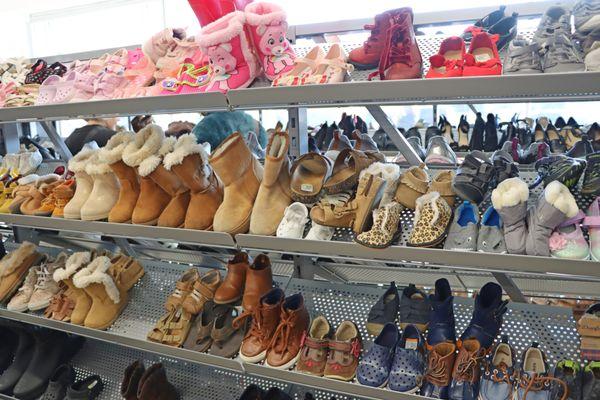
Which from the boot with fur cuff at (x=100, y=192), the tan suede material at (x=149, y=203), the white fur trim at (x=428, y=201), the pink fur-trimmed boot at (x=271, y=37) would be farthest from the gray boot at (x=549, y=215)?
the boot with fur cuff at (x=100, y=192)

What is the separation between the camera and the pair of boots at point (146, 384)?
192cm

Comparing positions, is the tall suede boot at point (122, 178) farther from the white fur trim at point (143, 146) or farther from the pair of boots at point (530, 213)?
the pair of boots at point (530, 213)

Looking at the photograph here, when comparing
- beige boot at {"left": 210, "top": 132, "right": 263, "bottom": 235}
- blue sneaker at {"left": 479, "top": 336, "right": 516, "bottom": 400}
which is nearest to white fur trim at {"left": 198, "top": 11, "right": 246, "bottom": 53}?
beige boot at {"left": 210, "top": 132, "right": 263, "bottom": 235}

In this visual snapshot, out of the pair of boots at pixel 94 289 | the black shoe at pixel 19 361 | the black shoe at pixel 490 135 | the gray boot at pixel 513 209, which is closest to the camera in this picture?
the gray boot at pixel 513 209

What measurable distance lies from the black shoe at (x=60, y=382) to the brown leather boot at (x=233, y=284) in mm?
915

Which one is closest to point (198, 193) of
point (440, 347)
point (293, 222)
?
point (293, 222)

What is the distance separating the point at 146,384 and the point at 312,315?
731 mm

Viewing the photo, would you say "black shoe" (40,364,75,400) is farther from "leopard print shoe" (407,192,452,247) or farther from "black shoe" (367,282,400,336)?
"leopard print shoe" (407,192,452,247)

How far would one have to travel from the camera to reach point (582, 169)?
1387mm

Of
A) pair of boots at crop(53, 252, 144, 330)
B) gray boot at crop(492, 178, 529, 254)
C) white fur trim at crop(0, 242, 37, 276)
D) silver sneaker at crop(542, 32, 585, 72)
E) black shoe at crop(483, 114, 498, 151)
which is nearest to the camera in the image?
silver sneaker at crop(542, 32, 585, 72)

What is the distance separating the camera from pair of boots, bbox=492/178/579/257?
1.23 m

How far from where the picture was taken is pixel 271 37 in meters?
1.55

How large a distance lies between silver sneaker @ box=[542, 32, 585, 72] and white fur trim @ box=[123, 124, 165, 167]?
1.27 metres

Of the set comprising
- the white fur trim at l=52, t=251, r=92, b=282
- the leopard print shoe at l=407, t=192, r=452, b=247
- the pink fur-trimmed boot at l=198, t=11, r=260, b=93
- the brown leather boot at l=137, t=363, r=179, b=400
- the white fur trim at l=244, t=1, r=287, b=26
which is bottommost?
the brown leather boot at l=137, t=363, r=179, b=400
